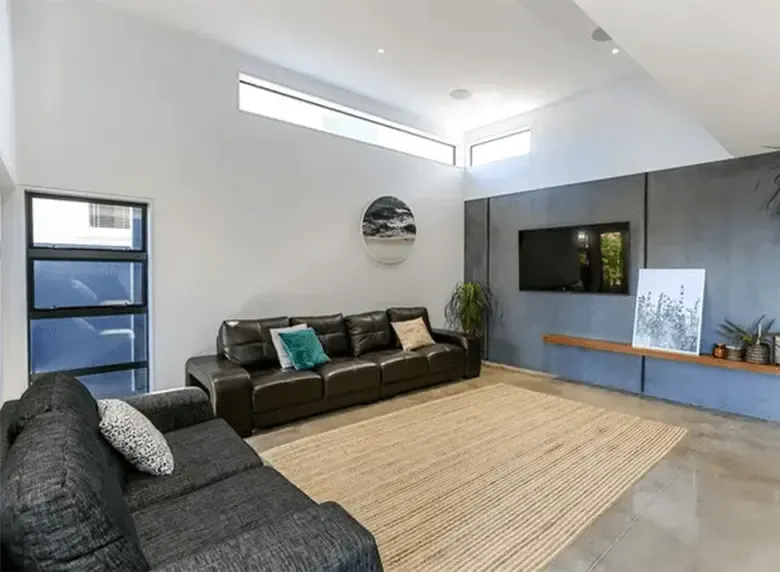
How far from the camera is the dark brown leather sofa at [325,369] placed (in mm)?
3568

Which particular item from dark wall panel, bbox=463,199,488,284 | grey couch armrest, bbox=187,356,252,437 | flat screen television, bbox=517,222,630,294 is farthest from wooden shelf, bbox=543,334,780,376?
grey couch armrest, bbox=187,356,252,437

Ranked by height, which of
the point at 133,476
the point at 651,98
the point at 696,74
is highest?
the point at 651,98

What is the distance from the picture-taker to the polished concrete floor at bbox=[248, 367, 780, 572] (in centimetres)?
203

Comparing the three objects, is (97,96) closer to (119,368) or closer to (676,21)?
(119,368)

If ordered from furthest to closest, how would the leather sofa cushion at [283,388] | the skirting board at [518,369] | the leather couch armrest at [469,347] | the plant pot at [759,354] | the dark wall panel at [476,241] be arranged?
the dark wall panel at [476,241]
the skirting board at [518,369]
the leather couch armrest at [469,347]
the plant pot at [759,354]
the leather sofa cushion at [283,388]

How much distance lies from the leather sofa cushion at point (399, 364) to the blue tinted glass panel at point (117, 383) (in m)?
2.13

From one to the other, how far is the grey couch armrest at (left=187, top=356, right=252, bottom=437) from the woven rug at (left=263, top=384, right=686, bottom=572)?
1.44 ft

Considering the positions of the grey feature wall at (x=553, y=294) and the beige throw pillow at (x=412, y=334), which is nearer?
the grey feature wall at (x=553, y=294)

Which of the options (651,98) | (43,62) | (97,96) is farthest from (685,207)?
(43,62)

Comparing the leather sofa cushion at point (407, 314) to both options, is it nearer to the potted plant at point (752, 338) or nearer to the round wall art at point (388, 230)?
the round wall art at point (388, 230)

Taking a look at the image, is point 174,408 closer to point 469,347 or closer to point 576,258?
point 469,347

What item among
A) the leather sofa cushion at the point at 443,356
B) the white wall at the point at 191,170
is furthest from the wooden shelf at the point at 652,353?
the white wall at the point at 191,170

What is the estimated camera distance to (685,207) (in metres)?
4.46

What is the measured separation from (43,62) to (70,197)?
1.03 metres
